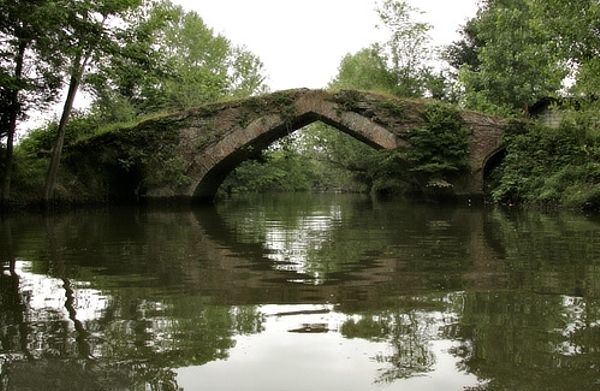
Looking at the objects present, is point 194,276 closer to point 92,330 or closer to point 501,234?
point 92,330

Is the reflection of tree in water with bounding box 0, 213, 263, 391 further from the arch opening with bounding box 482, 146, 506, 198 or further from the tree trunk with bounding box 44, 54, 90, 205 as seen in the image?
the arch opening with bounding box 482, 146, 506, 198

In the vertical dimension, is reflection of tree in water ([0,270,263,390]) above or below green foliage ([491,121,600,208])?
below

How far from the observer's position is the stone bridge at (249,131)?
67.1ft

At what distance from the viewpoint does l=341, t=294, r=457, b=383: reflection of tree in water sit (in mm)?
2662

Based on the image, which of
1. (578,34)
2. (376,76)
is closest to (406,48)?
(376,76)

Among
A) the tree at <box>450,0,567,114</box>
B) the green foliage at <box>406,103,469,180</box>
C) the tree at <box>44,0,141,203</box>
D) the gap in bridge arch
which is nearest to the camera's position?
the tree at <box>44,0,141,203</box>

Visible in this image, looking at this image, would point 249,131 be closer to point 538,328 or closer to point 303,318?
point 303,318

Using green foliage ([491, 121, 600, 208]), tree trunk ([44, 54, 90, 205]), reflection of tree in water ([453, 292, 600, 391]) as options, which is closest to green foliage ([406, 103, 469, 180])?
green foliage ([491, 121, 600, 208])

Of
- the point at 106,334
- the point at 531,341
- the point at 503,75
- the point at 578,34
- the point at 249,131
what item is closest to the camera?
the point at 531,341

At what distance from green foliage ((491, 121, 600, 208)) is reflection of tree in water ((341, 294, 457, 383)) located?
1281 centimetres

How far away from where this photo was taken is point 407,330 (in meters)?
3.24

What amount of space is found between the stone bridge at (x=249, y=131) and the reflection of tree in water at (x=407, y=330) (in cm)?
1684

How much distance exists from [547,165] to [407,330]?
56.7 feet

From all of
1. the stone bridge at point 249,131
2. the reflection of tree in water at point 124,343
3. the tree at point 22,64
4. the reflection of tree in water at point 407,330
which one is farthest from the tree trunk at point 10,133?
the reflection of tree in water at point 407,330
